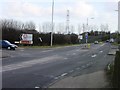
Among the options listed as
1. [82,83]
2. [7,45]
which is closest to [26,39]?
[7,45]

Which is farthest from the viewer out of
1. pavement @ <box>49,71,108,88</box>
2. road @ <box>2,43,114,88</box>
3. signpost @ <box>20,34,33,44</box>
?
signpost @ <box>20,34,33,44</box>

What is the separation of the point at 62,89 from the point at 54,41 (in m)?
74.2

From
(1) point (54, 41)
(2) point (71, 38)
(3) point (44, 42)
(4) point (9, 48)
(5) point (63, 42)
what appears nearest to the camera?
(4) point (9, 48)

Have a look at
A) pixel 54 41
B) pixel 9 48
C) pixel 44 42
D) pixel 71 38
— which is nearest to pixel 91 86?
pixel 9 48

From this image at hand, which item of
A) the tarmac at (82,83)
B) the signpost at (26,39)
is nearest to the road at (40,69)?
the tarmac at (82,83)

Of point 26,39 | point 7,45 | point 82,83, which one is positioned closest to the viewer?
point 82,83

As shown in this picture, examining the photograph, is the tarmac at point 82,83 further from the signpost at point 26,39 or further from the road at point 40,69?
the signpost at point 26,39

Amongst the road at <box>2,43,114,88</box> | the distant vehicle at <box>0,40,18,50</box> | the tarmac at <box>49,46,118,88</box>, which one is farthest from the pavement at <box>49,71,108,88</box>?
the distant vehicle at <box>0,40,18,50</box>

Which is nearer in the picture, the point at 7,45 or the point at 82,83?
the point at 82,83

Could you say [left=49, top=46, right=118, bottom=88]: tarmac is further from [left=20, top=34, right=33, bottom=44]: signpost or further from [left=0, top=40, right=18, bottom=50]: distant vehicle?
[left=20, top=34, right=33, bottom=44]: signpost

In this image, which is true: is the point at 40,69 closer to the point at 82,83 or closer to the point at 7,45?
the point at 82,83

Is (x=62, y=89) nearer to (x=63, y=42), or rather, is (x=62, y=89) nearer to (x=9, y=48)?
(x=9, y=48)

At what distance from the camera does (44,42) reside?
77.5 metres

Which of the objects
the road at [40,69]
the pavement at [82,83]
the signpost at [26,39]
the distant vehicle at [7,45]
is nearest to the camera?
the pavement at [82,83]
